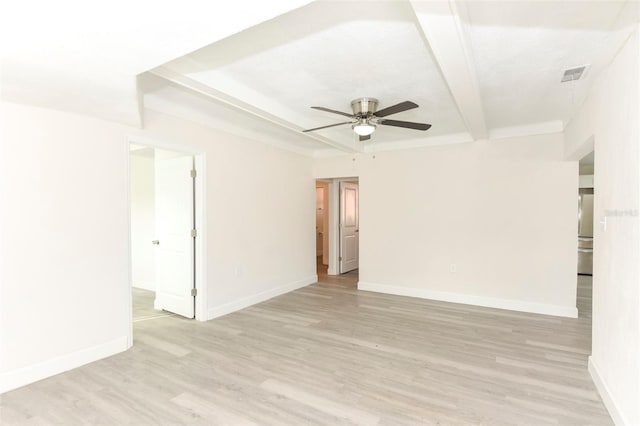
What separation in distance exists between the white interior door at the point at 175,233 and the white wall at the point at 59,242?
898mm

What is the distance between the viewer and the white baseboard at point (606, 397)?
6.32 feet

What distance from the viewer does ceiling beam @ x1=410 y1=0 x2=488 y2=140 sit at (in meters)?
1.64

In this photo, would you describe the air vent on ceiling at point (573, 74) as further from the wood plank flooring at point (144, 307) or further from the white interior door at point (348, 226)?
the wood plank flooring at point (144, 307)

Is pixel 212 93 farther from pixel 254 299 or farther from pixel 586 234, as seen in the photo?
pixel 586 234

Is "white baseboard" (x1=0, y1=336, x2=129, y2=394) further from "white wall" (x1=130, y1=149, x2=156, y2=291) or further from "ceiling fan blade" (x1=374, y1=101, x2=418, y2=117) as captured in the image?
"ceiling fan blade" (x1=374, y1=101, x2=418, y2=117)

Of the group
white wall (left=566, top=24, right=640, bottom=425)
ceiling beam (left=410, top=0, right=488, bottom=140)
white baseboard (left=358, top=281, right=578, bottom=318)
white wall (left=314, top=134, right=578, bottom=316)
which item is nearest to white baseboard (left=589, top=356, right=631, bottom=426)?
white wall (left=566, top=24, right=640, bottom=425)

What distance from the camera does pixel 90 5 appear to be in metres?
1.40

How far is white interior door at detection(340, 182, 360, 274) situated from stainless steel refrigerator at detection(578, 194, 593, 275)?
4713 mm

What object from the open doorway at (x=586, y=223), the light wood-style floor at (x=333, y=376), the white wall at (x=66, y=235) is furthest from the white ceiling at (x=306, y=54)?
the open doorway at (x=586, y=223)

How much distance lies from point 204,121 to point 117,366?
8.87 ft

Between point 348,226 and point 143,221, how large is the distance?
401 cm

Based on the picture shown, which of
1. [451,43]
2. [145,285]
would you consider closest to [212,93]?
[451,43]

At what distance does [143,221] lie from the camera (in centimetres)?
555

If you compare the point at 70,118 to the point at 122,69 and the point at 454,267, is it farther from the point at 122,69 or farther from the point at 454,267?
the point at 454,267
